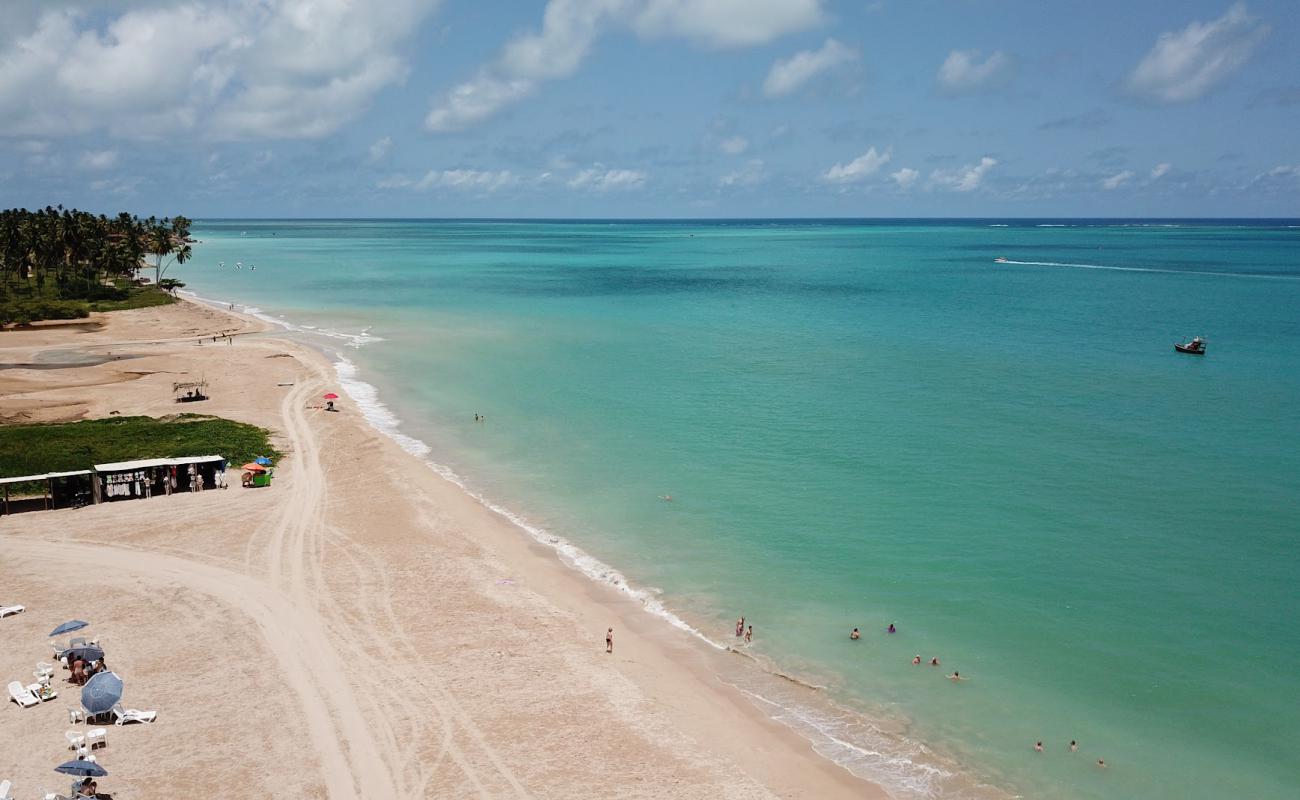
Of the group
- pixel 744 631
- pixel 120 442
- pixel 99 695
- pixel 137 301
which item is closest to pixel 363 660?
pixel 99 695

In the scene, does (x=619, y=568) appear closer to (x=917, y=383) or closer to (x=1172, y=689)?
Answer: (x=1172, y=689)

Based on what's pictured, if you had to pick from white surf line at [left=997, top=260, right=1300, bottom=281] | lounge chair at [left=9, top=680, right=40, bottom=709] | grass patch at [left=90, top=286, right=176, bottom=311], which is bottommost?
lounge chair at [left=9, top=680, right=40, bottom=709]

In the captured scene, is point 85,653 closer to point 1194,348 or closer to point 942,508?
point 942,508

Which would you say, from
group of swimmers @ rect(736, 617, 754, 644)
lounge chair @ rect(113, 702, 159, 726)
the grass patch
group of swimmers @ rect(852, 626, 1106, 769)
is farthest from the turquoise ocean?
the grass patch

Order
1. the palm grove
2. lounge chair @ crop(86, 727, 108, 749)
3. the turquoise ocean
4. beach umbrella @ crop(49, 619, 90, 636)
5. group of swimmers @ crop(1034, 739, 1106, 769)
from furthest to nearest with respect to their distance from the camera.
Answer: the palm grove, beach umbrella @ crop(49, 619, 90, 636), the turquoise ocean, group of swimmers @ crop(1034, 739, 1106, 769), lounge chair @ crop(86, 727, 108, 749)

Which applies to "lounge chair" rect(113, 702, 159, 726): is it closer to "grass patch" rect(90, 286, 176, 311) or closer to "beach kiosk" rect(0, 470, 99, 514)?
"beach kiosk" rect(0, 470, 99, 514)

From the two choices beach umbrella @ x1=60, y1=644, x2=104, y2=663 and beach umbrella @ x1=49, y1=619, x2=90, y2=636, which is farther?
beach umbrella @ x1=49, y1=619, x2=90, y2=636

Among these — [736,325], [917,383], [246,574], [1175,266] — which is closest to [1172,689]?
[246,574]
